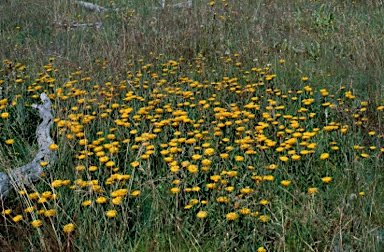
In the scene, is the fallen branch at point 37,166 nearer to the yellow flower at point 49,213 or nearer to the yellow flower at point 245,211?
the yellow flower at point 49,213

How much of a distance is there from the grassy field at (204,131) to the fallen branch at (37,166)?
Result: 0.27ft

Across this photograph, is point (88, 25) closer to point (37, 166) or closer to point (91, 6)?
point (91, 6)

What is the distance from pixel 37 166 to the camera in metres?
3.39

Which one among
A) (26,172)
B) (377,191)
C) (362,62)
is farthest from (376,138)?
(26,172)

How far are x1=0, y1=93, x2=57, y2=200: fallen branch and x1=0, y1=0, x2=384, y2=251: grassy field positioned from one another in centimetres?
8

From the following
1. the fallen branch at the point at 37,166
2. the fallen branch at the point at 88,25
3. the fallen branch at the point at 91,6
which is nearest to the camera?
the fallen branch at the point at 37,166

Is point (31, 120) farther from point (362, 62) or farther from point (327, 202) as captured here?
point (362, 62)

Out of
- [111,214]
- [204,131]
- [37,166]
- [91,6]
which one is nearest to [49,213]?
[111,214]

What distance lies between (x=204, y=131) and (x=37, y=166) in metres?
1.27

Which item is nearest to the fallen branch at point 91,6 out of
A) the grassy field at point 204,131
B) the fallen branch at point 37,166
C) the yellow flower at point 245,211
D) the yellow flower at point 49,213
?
the grassy field at point 204,131

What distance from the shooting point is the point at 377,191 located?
3123mm

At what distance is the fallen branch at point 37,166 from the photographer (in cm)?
298

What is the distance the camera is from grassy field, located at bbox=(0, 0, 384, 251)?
8.91 feet

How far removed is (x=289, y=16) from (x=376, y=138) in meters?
3.68
